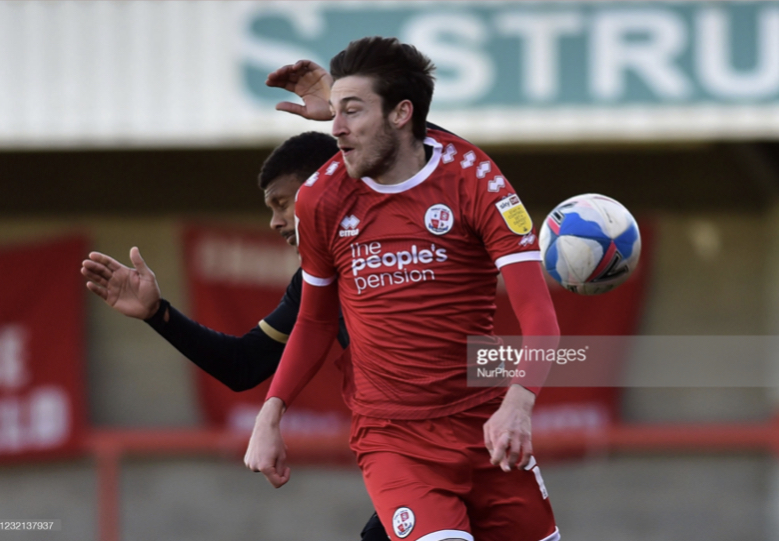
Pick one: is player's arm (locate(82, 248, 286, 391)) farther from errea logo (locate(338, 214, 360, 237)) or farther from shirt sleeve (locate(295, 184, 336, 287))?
errea logo (locate(338, 214, 360, 237))

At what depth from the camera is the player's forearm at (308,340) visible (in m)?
3.49

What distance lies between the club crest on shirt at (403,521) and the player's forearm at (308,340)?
54 cm

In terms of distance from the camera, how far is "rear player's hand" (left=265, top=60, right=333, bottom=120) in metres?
3.90

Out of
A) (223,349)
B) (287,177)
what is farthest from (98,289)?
(287,177)

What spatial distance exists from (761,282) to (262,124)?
4.43 meters

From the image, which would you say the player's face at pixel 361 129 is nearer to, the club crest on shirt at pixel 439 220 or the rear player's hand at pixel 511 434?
the club crest on shirt at pixel 439 220

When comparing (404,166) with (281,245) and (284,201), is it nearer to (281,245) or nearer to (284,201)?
(284,201)

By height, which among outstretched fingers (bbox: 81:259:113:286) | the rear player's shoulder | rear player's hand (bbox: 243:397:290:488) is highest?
the rear player's shoulder

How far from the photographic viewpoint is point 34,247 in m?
8.80

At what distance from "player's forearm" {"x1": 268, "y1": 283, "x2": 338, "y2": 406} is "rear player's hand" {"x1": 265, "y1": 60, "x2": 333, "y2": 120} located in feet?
2.42

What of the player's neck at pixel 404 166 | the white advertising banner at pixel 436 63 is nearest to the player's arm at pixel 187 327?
the player's neck at pixel 404 166

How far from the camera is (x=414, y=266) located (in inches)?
131

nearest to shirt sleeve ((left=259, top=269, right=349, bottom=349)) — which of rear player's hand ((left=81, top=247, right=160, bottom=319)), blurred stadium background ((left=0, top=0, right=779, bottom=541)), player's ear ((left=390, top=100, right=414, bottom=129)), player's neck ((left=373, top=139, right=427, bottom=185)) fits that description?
rear player's hand ((left=81, top=247, right=160, bottom=319))

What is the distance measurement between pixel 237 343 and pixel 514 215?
4.17 ft
